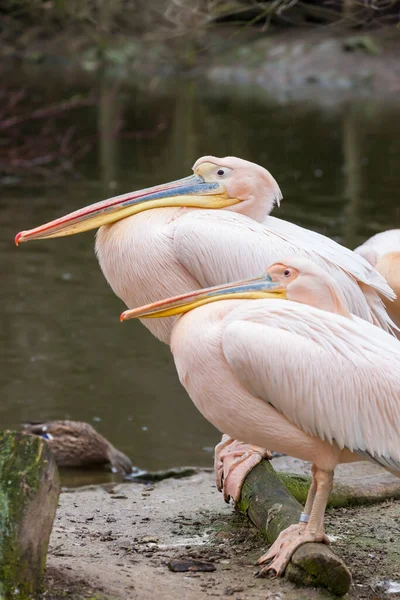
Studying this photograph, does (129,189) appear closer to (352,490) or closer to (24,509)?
(352,490)

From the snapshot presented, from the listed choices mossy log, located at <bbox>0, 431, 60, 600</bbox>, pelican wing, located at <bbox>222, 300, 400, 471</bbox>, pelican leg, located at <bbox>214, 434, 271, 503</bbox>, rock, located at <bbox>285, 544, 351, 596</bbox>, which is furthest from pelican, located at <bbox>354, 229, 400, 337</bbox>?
mossy log, located at <bbox>0, 431, 60, 600</bbox>

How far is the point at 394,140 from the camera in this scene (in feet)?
54.0

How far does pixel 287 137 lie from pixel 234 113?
277cm

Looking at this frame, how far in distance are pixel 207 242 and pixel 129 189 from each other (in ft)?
29.2

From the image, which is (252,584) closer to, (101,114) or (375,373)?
(375,373)

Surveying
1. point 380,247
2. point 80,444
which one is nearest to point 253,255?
point 380,247

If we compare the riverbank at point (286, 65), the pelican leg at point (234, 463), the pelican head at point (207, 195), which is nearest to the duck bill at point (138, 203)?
the pelican head at point (207, 195)

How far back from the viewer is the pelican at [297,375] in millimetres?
2766

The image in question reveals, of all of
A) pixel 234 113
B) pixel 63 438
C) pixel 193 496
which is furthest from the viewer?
pixel 234 113

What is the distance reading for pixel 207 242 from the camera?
11.7 feet

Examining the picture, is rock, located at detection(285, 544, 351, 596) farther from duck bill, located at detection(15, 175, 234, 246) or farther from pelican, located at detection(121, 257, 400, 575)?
duck bill, located at detection(15, 175, 234, 246)

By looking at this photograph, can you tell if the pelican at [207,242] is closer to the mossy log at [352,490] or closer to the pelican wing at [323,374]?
the mossy log at [352,490]

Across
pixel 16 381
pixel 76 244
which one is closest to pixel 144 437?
pixel 16 381

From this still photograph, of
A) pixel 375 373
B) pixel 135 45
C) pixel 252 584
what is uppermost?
pixel 135 45
